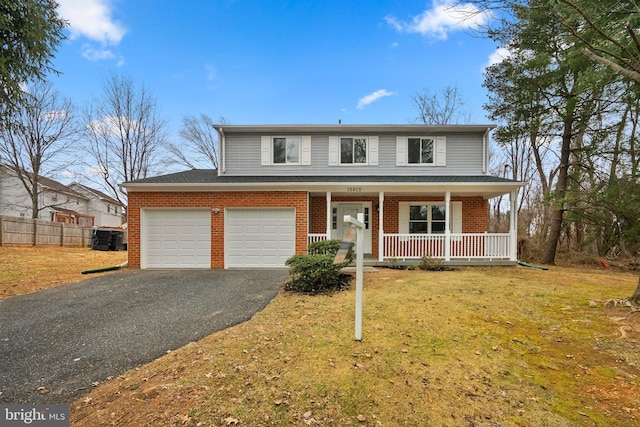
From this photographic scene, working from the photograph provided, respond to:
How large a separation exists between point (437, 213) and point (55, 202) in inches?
1334

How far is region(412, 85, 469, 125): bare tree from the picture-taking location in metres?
20.0

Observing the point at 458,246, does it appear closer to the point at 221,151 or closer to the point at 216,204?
the point at 216,204

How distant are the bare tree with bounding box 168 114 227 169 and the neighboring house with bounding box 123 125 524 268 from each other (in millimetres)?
13170

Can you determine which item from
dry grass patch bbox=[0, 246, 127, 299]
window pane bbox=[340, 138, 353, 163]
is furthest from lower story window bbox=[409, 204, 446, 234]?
dry grass patch bbox=[0, 246, 127, 299]

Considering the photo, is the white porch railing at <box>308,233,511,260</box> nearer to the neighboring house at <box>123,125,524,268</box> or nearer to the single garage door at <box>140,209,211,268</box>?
the neighboring house at <box>123,125,524,268</box>

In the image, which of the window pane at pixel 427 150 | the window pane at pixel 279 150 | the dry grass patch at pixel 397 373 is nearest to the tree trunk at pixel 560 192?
the window pane at pixel 427 150

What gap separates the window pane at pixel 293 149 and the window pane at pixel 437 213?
230 inches

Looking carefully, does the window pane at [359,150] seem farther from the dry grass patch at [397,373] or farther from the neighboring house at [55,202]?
the neighboring house at [55,202]

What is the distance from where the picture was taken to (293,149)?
11695 mm

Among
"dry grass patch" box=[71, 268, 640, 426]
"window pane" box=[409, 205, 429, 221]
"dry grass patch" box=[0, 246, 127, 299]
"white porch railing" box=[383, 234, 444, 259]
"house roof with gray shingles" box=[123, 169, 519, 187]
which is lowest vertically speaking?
"dry grass patch" box=[0, 246, 127, 299]

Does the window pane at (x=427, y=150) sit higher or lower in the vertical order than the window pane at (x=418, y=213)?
higher

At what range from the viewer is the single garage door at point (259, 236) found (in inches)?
386

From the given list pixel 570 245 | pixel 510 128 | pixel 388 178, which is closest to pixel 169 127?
pixel 388 178

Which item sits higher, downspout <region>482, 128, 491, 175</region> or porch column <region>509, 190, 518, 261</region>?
downspout <region>482, 128, 491, 175</region>
